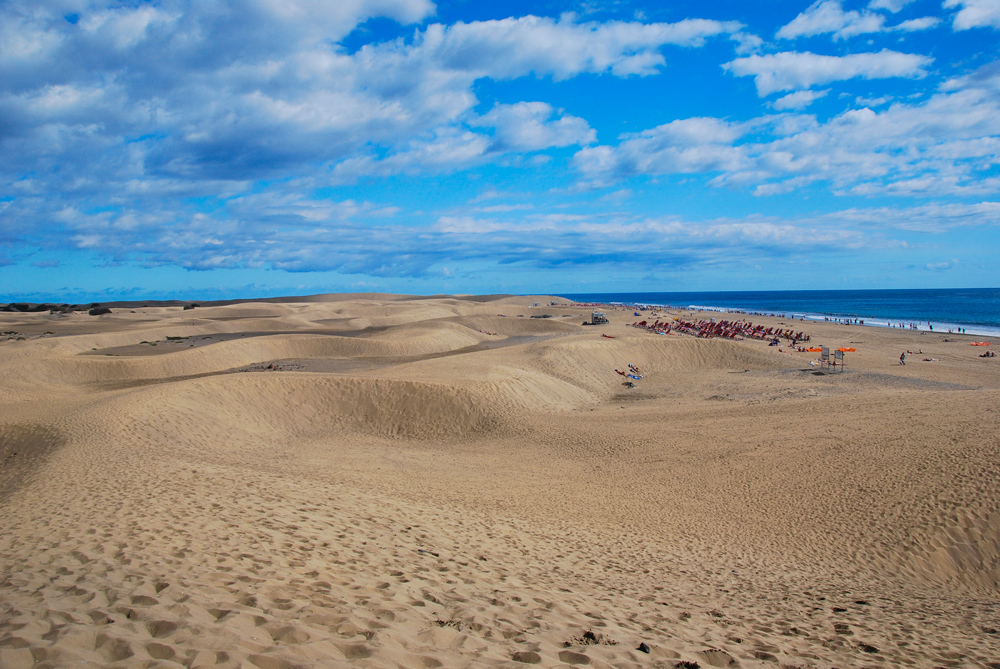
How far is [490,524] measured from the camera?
389 inches

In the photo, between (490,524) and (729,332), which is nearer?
(490,524)

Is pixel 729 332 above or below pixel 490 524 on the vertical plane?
above

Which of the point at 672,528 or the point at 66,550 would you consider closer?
the point at 66,550

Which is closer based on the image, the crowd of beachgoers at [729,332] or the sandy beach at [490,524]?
the sandy beach at [490,524]

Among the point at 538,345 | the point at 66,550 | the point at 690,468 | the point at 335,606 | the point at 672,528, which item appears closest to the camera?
the point at 335,606

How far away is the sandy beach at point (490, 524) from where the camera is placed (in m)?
5.10

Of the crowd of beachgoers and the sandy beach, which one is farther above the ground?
the crowd of beachgoers

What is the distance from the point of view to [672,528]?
10523 millimetres

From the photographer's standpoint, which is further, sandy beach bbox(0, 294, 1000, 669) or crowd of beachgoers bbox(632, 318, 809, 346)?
crowd of beachgoers bbox(632, 318, 809, 346)

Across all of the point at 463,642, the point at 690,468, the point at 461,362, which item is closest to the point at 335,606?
the point at 463,642

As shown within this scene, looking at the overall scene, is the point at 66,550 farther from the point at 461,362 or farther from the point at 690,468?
the point at 461,362

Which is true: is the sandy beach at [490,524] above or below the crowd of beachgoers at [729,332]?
below

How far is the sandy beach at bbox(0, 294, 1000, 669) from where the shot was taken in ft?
16.7

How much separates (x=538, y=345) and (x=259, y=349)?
59.1 feet
